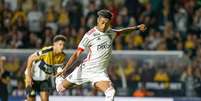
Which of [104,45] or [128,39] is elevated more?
[128,39]

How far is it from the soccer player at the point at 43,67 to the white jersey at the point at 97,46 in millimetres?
1035

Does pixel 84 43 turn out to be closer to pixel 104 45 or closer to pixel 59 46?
pixel 104 45

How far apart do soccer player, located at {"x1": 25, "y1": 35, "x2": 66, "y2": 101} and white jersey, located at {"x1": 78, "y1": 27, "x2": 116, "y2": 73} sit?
1035 millimetres

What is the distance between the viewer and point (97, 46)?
13078mm

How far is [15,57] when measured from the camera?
63.8 ft

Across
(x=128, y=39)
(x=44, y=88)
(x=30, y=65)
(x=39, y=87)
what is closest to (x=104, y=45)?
(x=30, y=65)

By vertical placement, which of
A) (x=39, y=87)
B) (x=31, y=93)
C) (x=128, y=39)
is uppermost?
(x=128, y=39)

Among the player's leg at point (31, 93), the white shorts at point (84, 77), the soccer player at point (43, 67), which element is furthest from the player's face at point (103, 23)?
the player's leg at point (31, 93)

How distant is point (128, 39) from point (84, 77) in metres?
7.33

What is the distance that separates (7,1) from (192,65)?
19.5ft

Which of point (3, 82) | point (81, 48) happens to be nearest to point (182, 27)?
point (3, 82)

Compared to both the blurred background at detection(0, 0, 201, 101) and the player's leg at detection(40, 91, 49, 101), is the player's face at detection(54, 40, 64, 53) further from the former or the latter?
A: the blurred background at detection(0, 0, 201, 101)

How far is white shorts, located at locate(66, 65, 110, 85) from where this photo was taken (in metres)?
13.1

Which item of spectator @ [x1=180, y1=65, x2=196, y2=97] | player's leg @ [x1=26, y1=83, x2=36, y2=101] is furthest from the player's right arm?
spectator @ [x1=180, y1=65, x2=196, y2=97]
